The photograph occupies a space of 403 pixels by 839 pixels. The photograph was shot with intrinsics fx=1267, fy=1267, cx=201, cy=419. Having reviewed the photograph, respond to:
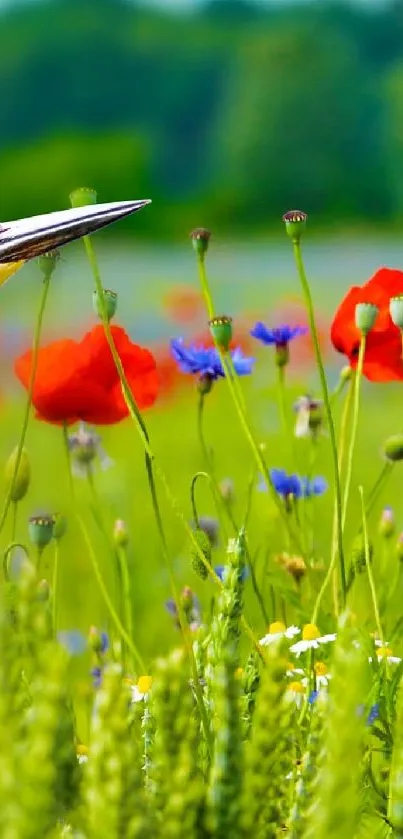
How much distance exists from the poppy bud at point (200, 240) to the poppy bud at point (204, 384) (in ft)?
0.67

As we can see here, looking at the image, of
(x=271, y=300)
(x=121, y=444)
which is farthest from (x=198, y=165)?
(x=121, y=444)

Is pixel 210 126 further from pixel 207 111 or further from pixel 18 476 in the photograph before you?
pixel 18 476

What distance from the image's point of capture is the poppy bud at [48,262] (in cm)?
129

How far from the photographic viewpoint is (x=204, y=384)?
153cm

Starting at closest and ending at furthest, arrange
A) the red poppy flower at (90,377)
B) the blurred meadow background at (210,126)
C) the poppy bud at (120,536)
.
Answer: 1. the red poppy flower at (90,377)
2. the poppy bud at (120,536)
3. the blurred meadow background at (210,126)

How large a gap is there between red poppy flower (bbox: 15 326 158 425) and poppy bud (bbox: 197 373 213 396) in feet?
0.26

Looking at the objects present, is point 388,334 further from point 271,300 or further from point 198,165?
point 198,165

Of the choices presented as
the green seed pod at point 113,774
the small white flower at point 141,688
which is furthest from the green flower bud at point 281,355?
the green seed pod at point 113,774

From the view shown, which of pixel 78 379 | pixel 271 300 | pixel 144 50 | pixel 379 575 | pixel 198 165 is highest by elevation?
pixel 144 50

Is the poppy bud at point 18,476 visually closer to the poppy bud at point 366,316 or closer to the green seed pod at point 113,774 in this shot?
the poppy bud at point 366,316

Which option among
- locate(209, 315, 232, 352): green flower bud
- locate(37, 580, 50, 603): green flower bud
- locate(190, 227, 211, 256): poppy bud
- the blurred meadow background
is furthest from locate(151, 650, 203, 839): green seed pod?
the blurred meadow background

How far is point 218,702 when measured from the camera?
33.6 inches

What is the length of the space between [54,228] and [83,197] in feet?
0.18

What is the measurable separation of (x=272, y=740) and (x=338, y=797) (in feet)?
0.35
